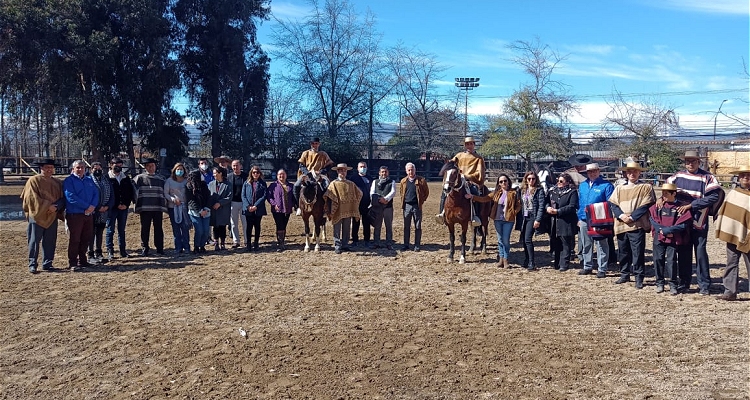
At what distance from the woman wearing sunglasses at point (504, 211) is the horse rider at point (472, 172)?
0.35 metres

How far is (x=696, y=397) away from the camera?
13.3 feet

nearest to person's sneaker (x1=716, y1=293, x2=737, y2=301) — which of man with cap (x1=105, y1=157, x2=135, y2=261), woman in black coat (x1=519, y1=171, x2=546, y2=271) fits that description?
woman in black coat (x1=519, y1=171, x2=546, y2=271)

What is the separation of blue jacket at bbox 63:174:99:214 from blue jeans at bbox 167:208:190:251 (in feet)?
4.94

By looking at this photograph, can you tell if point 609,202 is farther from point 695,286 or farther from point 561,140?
point 561,140

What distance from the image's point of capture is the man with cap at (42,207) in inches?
323

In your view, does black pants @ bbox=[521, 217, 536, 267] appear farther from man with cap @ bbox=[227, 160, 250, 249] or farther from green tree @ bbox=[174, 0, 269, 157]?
green tree @ bbox=[174, 0, 269, 157]

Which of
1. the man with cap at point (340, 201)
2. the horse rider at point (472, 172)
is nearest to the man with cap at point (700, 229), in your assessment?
A: the horse rider at point (472, 172)

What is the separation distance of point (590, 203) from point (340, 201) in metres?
4.24

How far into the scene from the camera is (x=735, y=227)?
650 cm

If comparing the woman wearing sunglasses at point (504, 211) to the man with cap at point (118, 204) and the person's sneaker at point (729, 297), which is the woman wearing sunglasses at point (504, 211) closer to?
the person's sneaker at point (729, 297)

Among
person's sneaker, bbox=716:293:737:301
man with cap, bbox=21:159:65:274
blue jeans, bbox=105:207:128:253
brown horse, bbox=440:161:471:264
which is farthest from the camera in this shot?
blue jeans, bbox=105:207:128:253

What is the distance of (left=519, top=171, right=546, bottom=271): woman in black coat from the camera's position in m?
8.55

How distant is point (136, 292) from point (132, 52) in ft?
81.6

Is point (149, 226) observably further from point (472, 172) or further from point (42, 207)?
point (472, 172)
